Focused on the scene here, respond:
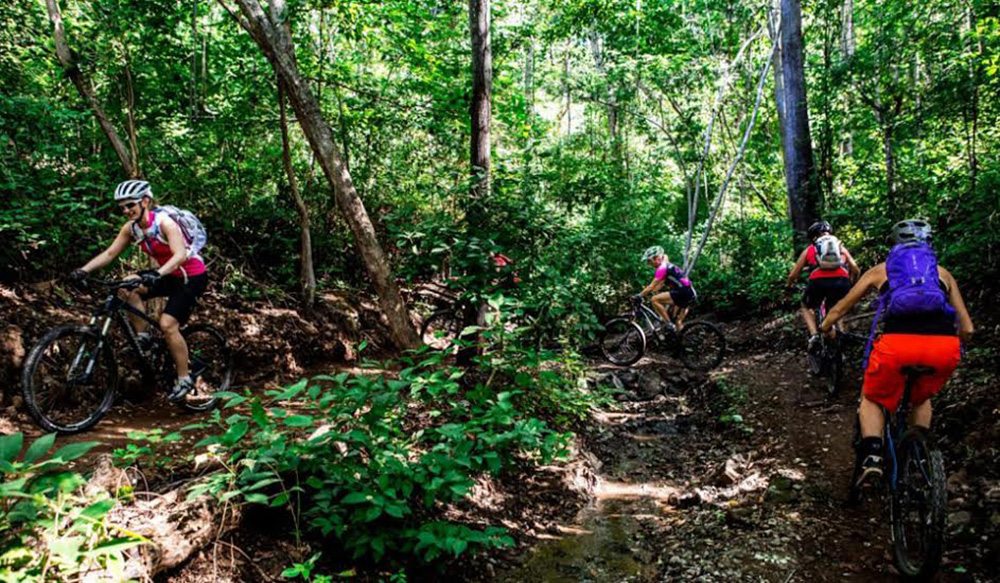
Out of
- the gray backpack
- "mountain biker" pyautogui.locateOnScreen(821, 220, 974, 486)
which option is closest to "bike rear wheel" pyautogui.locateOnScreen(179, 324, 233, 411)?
the gray backpack

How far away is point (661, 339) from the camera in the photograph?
10.0m

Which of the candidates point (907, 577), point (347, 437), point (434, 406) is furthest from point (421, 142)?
point (907, 577)

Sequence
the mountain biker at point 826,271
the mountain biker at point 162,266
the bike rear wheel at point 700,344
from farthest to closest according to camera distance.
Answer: the bike rear wheel at point 700,344, the mountain biker at point 826,271, the mountain biker at point 162,266

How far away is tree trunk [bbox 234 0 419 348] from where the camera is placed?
18.4 ft

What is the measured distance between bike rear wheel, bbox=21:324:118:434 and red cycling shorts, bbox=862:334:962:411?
6.05 m

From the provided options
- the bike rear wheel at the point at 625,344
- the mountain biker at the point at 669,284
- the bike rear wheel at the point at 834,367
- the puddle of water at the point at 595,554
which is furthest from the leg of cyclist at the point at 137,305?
the bike rear wheel at the point at 834,367

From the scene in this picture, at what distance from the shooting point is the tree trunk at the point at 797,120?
11.4 meters

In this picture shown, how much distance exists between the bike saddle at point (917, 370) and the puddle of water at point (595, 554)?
218cm

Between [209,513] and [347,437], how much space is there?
870 millimetres

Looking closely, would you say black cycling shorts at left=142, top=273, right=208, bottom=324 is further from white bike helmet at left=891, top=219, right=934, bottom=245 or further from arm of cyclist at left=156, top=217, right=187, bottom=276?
white bike helmet at left=891, top=219, right=934, bottom=245


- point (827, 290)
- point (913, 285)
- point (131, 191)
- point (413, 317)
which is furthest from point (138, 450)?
point (827, 290)

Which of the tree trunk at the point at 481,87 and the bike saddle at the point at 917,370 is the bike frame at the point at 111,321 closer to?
the tree trunk at the point at 481,87

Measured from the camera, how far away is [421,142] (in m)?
10.4

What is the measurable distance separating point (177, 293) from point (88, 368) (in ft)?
3.00
